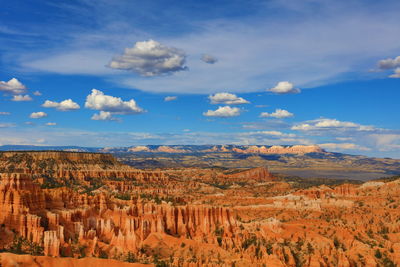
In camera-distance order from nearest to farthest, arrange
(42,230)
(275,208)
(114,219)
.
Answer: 1. (42,230)
2. (114,219)
3. (275,208)

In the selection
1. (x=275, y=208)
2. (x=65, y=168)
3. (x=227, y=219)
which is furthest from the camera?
(x=65, y=168)

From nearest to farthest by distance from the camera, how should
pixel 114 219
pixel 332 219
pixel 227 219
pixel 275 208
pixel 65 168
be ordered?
pixel 114 219 → pixel 227 219 → pixel 332 219 → pixel 275 208 → pixel 65 168

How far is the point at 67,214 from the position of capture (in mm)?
80375

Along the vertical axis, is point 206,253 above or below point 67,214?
below

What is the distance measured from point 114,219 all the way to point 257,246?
28076 millimetres

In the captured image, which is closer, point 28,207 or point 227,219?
point 28,207

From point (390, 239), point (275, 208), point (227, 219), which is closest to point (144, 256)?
point (227, 219)

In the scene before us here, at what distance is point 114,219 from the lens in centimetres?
8769

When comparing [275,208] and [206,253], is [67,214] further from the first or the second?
[275,208]

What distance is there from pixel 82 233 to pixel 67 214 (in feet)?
19.4

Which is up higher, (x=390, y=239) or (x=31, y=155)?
(x=31, y=155)

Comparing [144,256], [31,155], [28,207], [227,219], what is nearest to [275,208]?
[227,219]

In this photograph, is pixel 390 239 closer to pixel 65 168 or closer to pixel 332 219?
pixel 332 219

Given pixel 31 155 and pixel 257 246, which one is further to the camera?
pixel 31 155
